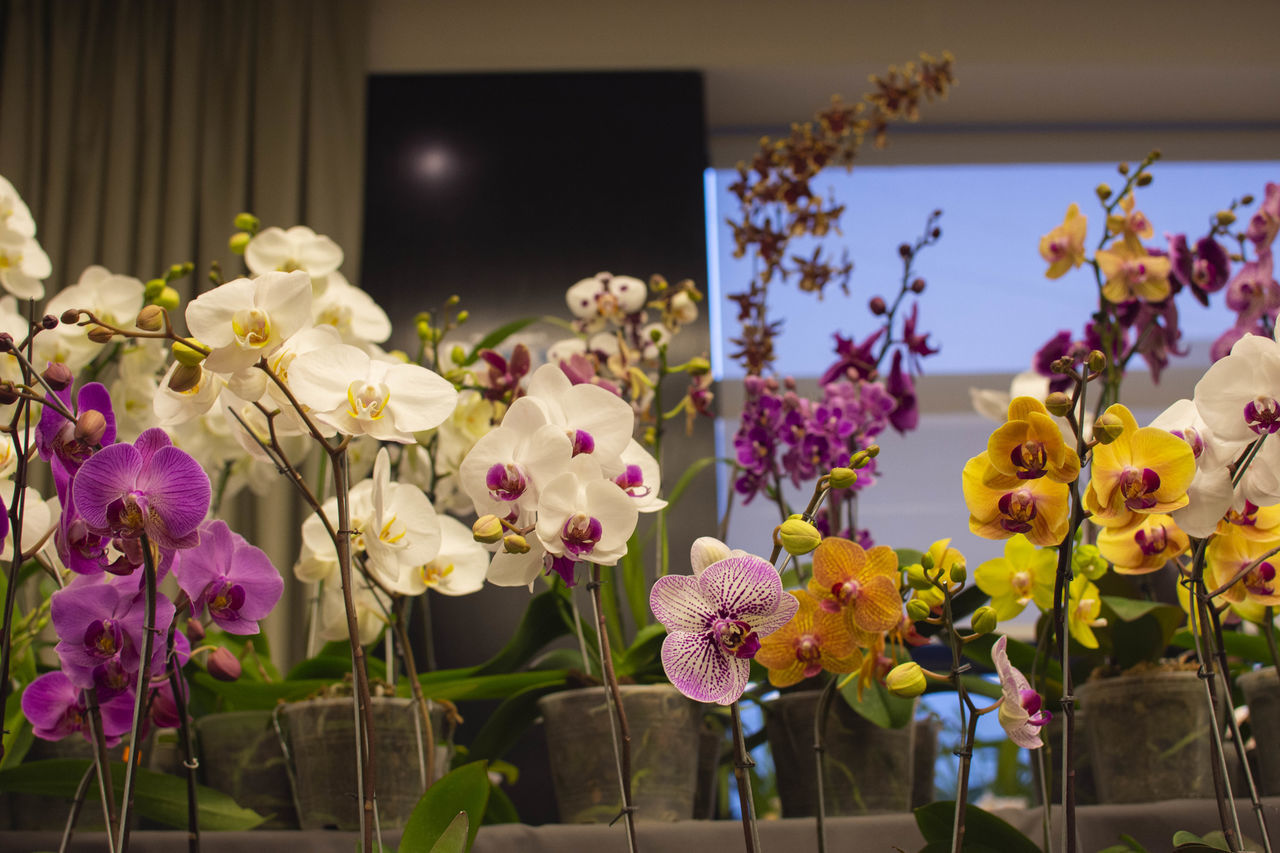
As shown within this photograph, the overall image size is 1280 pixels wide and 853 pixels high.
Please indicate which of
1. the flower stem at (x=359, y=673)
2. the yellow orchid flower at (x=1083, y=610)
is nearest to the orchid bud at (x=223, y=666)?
the flower stem at (x=359, y=673)

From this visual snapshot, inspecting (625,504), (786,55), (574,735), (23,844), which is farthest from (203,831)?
(786,55)

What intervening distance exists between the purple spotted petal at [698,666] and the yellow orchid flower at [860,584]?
0.36ft

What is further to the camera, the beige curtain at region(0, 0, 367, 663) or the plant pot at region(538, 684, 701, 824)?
the beige curtain at region(0, 0, 367, 663)

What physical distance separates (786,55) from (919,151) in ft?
1.66

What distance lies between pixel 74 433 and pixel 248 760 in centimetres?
47

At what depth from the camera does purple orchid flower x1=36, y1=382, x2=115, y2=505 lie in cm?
57

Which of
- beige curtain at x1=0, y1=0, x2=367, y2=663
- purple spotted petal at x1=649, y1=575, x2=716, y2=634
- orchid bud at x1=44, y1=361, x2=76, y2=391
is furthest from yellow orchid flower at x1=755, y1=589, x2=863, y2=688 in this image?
beige curtain at x1=0, y1=0, x2=367, y2=663

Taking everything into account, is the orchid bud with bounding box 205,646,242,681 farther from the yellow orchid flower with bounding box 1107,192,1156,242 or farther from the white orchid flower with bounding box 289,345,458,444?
the yellow orchid flower with bounding box 1107,192,1156,242

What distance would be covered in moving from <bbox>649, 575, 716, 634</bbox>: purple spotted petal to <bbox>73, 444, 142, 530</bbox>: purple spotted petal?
0.27m

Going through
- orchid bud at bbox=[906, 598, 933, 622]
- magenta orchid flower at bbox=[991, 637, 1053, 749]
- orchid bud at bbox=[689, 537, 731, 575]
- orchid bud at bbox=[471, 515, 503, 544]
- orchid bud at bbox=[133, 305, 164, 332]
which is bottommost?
magenta orchid flower at bbox=[991, 637, 1053, 749]

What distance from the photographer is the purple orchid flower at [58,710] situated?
0.66m

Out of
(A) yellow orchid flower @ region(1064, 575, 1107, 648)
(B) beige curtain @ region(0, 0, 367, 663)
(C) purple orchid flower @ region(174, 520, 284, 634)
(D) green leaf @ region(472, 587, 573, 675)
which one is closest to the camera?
(C) purple orchid flower @ region(174, 520, 284, 634)

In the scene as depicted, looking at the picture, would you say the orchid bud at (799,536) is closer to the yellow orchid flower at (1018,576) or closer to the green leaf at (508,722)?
the yellow orchid flower at (1018,576)

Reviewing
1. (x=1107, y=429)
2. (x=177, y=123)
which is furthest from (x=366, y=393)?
(x=177, y=123)
